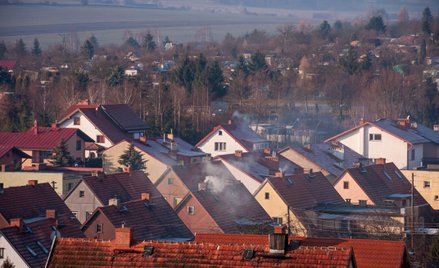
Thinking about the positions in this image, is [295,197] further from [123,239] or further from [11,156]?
[123,239]

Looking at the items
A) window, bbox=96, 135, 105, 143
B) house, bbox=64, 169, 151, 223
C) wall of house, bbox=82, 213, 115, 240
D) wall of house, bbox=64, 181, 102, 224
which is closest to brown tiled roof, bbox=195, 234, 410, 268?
wall of house, bbox=82, 213, 115, 240

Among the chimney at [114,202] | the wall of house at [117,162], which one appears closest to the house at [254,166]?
the wall of house at [117,162]

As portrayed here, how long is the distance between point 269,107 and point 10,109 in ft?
38.0

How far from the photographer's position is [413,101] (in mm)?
65750

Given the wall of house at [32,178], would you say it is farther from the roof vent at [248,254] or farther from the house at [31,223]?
the roof vent at [248,254]

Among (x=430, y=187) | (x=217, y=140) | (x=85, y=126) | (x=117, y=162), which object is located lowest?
(x=430, y=187)

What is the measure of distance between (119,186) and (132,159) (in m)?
7.80

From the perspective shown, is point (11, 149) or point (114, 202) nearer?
point (114, 202)

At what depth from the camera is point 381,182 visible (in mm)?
39844

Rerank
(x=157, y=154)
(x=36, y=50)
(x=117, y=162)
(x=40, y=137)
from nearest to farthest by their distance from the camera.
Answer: (x=157, y=154) → (x=117, y=162) → (x=40, y=137) → (x=36, y=50)

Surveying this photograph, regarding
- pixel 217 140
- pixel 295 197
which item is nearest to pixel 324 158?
pixel 217 140

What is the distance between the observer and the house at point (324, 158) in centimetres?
4338

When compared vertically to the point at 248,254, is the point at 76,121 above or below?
above

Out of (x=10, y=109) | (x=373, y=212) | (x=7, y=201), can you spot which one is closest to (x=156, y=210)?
(x=7, y=201)
